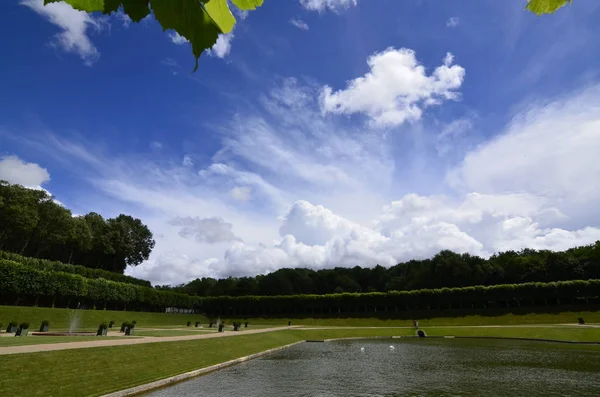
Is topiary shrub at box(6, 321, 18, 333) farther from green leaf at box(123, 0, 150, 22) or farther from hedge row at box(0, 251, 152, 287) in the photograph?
green leaf at box(123, 0, 150, 22)

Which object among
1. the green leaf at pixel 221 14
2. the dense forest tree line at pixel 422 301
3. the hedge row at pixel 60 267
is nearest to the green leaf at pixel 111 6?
the green leaf at pixel 221 14

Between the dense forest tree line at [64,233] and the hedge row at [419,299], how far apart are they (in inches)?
910

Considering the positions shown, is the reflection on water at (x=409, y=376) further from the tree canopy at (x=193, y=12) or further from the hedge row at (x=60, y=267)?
the hedge row at (x=60, y=267)

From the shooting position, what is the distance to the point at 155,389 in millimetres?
14961

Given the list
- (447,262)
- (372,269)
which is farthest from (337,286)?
(447,262)

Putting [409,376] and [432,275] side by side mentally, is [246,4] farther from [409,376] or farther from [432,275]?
[432,275]

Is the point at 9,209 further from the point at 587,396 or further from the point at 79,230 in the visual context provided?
the point at 587,396

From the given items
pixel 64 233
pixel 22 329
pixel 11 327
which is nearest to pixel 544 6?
pixel 22 329

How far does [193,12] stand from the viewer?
119 cm

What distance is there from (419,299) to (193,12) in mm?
76986

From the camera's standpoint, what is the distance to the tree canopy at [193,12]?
1151 millimetres

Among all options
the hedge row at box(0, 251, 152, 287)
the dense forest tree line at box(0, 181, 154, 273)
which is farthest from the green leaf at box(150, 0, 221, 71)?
the dense forest tree line at box(0, 181, 154, 273)

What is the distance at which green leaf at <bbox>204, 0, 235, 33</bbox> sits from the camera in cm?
120

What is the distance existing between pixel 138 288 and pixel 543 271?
277 feet
